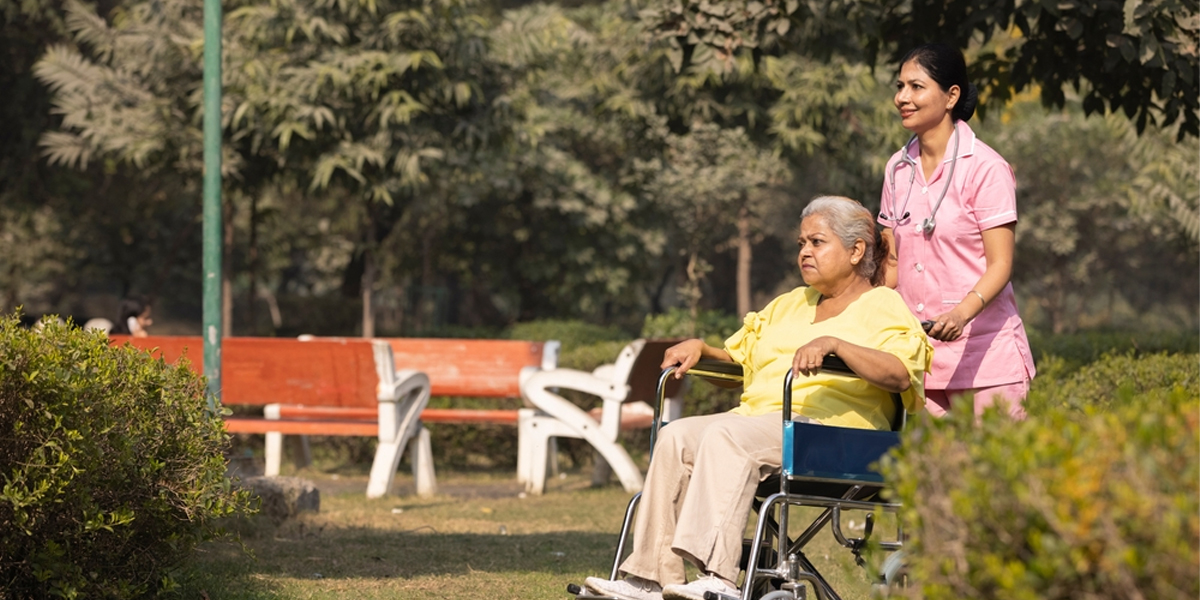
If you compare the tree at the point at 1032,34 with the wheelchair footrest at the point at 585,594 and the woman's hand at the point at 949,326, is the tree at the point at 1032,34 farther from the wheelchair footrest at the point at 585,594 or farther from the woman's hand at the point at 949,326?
the wheelchair footrest at the point at 585,594

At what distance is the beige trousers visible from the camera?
379 centimetres

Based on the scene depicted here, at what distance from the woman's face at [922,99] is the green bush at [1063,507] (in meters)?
2.03

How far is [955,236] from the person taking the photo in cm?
423

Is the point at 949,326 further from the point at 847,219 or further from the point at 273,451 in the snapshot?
the point at 273,451

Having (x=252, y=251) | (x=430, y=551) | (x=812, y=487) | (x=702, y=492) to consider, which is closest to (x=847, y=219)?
(x=812, y=487)

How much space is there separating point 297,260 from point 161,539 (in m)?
42.2

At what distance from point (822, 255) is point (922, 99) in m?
0.59

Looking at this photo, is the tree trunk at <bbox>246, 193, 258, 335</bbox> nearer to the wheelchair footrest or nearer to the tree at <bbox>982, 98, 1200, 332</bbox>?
the wheelchair footrest

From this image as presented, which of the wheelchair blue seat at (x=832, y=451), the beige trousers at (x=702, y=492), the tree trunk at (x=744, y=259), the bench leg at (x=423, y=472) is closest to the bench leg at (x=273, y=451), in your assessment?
the bench leg at (x=423, y=472)

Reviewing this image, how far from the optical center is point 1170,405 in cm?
243

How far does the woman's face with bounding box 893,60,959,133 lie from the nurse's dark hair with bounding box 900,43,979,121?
2 centimetres

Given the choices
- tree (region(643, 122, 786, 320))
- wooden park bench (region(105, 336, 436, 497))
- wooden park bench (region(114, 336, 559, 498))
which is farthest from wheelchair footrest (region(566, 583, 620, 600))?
tree (region(643, 122, 786, 320))

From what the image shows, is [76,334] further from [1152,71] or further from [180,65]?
[180,65]

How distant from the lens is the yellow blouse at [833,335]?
400cm
